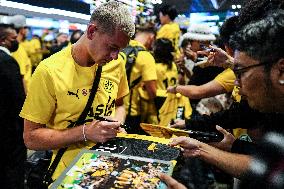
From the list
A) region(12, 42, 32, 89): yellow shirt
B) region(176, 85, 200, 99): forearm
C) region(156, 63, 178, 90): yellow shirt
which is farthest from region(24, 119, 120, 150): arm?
region(12, 42, 32, 89): yellow shirt

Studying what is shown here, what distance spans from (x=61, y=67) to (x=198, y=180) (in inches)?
40.3

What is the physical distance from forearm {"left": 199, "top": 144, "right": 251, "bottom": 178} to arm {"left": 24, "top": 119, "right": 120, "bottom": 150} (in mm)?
533

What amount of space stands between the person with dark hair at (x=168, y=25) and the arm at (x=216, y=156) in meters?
4.35

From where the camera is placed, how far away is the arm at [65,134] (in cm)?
204

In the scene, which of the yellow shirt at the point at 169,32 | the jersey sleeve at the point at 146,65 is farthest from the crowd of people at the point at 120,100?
the yellow shirt at the point at 169,32

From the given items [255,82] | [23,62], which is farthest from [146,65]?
[23,62]

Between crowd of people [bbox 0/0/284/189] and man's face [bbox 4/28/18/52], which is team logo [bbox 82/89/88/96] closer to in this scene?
crowd of people [bbox 0/0/284/189]

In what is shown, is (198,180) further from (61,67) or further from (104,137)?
(61,67)

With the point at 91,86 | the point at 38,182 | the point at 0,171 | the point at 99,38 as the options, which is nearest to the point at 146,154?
the point at 91,86

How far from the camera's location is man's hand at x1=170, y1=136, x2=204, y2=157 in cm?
201

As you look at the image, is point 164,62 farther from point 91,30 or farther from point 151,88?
point 91,30

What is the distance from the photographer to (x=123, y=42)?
2.21m

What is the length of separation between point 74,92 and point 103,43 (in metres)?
0.34

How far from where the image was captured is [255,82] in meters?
1.66
